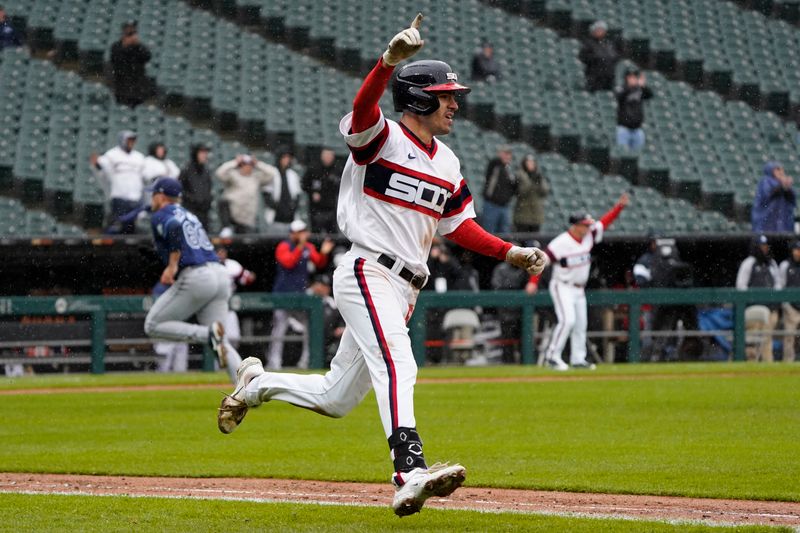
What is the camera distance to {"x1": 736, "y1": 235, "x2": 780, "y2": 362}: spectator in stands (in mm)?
18594

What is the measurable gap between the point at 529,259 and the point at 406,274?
61 cm

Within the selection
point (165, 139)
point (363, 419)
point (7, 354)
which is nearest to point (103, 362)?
point (7, 354)

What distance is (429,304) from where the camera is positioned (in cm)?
1722

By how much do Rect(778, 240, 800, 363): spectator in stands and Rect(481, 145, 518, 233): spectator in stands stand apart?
401cm

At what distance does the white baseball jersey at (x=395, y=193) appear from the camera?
5895 millimetres

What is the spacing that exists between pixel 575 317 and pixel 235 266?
4.37 m

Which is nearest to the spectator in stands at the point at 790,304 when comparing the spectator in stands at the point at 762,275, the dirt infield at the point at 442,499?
the spectator in stands at the point at 762,275

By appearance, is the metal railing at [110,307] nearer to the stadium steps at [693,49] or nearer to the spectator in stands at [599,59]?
the spectator in stands at [599,59]

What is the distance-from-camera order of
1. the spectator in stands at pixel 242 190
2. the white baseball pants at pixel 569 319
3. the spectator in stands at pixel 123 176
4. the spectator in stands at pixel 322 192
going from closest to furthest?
the white baseball pants at pixel 569 319, the spectator in stands at pixel 123 176, the spectator in stands at pixel 242 190, the spectator in stands at pixel 322 192

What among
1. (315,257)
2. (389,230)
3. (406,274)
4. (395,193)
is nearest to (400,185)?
(395,193)

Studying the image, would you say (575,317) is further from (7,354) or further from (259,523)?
(259,523)

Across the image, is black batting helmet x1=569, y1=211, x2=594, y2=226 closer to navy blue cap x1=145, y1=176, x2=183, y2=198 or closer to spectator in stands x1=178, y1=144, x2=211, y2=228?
spectator in stands x1=178, y1=144, x2=211, y2=228

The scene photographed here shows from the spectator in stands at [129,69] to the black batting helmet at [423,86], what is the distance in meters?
14.7

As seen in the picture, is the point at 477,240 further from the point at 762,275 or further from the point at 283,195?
the point at 762,275
